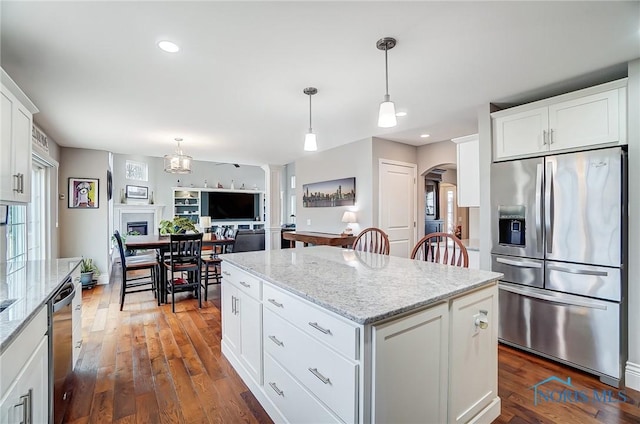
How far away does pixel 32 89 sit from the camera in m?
2.67

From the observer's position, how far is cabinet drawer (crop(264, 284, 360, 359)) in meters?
1.20

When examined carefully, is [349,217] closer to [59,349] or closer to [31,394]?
[59,349]

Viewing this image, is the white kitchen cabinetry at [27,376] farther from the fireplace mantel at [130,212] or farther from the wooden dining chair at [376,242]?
the fireplace mantel at [130,212]

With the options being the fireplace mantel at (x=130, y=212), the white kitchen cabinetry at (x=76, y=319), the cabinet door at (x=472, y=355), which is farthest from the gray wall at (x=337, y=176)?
the fireplace mantel at (x=130, y=212)

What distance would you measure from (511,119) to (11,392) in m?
3.78

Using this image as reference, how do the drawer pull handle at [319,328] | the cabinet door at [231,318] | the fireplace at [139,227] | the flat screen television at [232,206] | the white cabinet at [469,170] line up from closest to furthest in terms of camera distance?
the drawer pull handle at [319,328], the cabinet door at [231,318], the white cabinet at [469,170], the fireplace at [139,227], the flat screen television at [232,206]

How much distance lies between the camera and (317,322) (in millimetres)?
1380

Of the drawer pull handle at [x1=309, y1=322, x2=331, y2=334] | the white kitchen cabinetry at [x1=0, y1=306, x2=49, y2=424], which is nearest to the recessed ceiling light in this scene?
the white kitchen cabinetry at [x1=0, y1=306, x2=49, y2=424]

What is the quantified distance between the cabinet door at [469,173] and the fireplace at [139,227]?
8.81 m

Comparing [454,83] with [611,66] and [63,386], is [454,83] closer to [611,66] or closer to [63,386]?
[611,66]

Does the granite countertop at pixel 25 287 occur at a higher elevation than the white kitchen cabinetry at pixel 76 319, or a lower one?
higher

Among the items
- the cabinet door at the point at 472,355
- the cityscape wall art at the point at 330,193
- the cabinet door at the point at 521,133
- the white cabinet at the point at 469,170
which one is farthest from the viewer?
the cityscape wall art at the point at 330,193

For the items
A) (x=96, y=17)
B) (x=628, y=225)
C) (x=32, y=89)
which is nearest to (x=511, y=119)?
(x=628, y=225)

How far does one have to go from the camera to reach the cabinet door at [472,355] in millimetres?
1526
